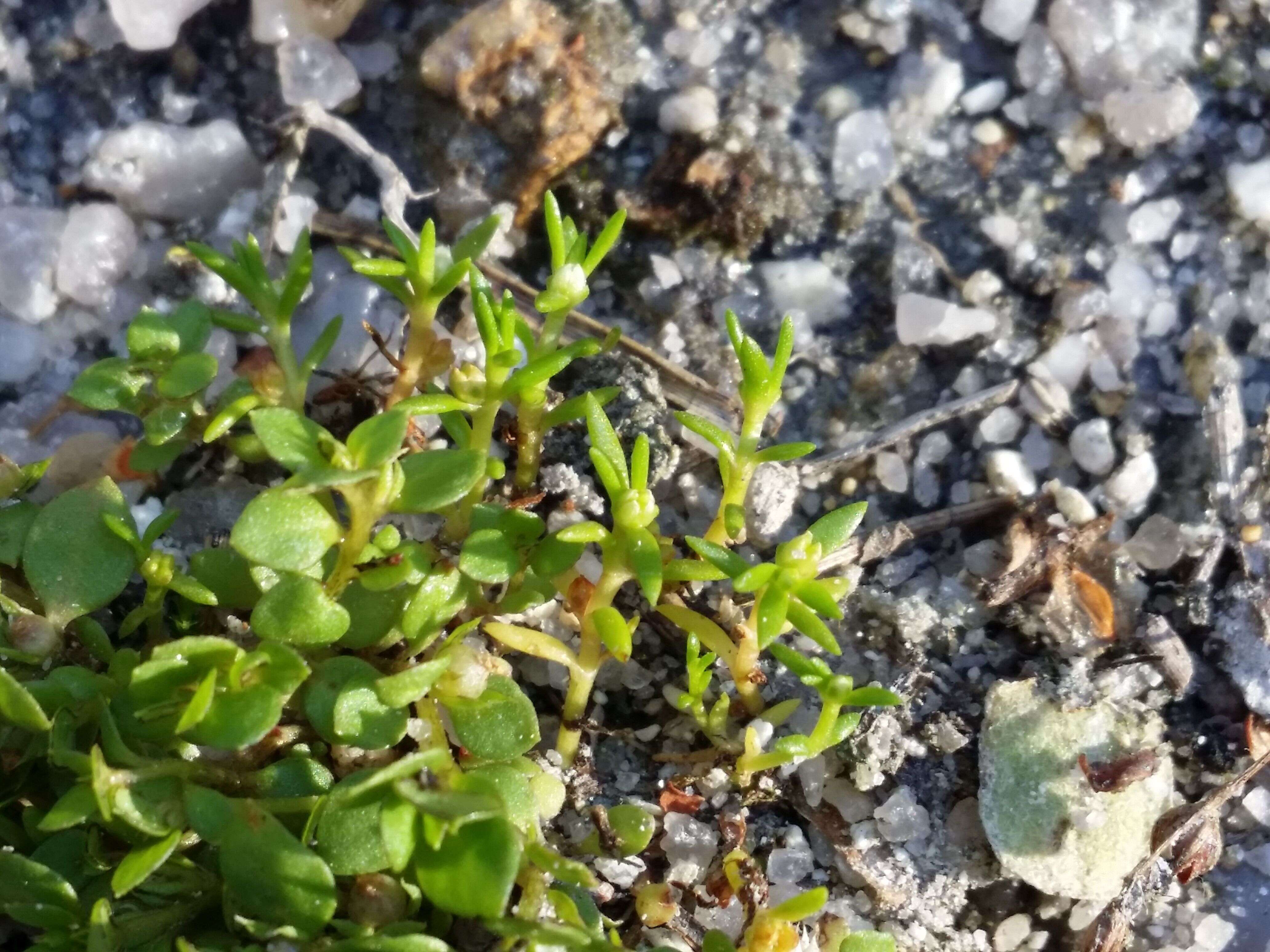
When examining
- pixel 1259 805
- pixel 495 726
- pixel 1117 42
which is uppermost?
pixel 1117 42

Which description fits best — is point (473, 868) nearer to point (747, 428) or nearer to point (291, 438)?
point (291, 438)

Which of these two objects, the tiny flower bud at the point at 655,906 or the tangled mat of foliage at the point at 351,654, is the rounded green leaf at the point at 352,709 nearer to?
the tangled mat of foliage at the point at 351,654

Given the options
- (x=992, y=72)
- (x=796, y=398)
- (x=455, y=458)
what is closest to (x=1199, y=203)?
(x=992, y=72)

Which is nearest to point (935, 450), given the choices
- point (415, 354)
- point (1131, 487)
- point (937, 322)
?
point (937, 322)

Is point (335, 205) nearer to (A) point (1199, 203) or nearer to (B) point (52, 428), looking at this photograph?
(B) point (52, 428)

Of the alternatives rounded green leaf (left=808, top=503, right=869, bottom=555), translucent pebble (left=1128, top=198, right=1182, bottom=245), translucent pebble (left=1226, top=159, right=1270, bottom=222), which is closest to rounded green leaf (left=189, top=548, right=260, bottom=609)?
rounded green leaf (left=808, top=503, right=869, bottom=555)
